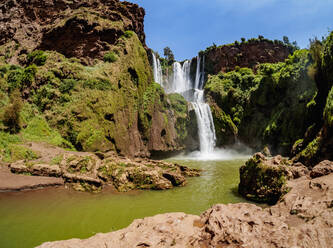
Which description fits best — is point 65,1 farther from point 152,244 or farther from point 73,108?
point 152,244

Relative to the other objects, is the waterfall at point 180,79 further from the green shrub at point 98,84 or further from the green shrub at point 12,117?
the green shrub at point 12,117

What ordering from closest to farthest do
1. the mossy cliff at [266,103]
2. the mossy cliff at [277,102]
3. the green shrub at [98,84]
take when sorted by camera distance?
the mossy cliff at [277,102], the green shrub at [98,84], the mossy cliff at [266,103]

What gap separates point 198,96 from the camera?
38.7 meters

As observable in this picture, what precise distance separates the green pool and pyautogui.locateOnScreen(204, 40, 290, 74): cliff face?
144 feet

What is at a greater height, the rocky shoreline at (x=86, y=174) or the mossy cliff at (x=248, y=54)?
the mossy cliff at (x=248, y=54)

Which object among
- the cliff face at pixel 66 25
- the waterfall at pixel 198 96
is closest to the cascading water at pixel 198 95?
the waterfall at pixel 198 96

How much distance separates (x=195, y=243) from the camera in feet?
11.0

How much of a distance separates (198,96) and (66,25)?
25516 mm

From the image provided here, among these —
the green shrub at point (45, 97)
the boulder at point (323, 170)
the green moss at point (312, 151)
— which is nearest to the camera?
the boulder at point (323, 170)

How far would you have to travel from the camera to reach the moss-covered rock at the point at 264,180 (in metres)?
7.18

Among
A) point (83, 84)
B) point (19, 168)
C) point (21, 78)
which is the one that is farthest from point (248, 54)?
point (19, 168)

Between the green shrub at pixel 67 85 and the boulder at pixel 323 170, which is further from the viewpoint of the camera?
the green shrub at pixel 67 85

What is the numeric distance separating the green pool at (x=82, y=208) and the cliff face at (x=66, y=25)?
62.4ft

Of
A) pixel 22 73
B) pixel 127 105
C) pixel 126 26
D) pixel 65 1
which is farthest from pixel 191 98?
pixel 22 73
